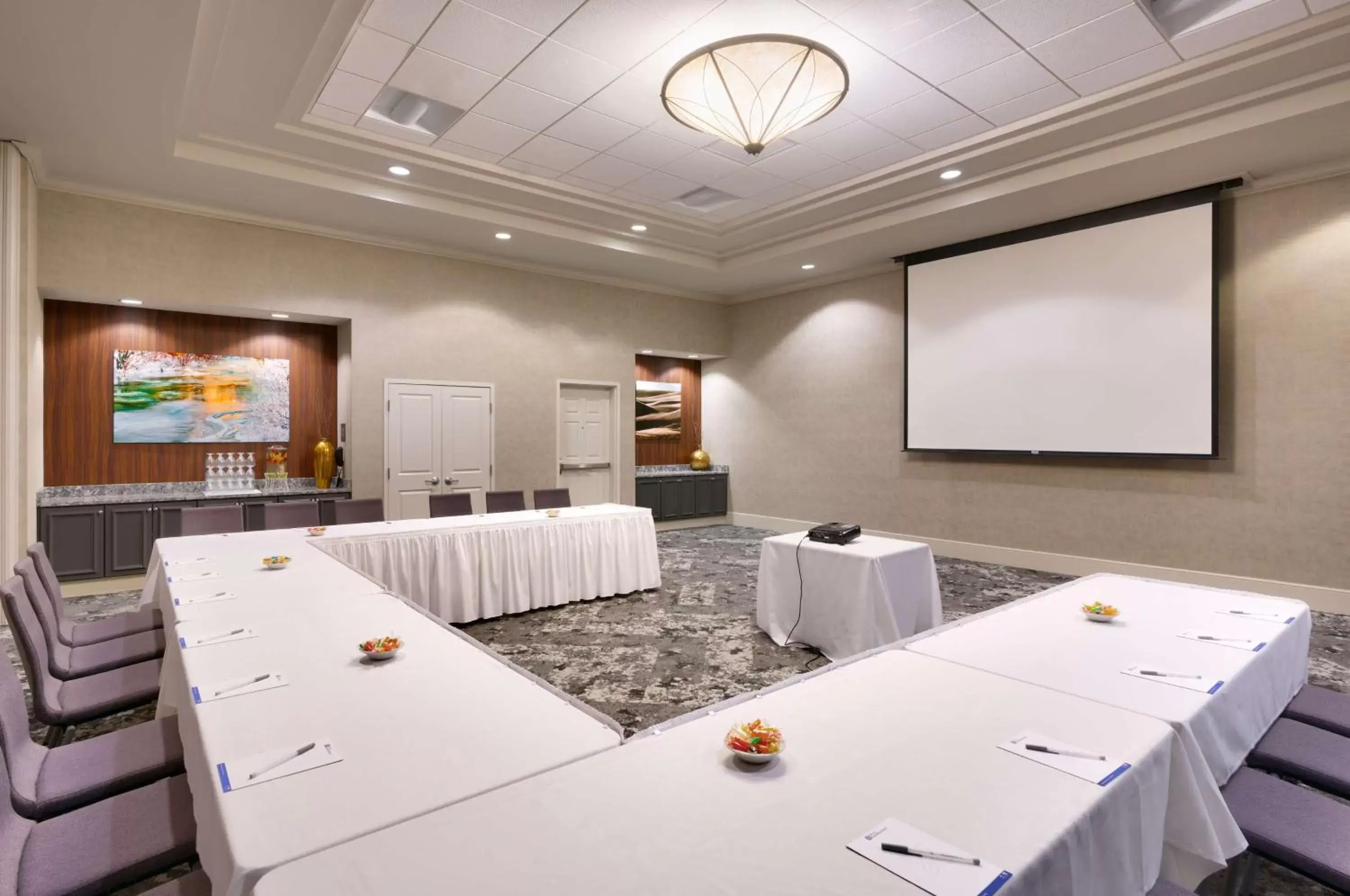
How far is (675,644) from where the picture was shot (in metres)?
4.43

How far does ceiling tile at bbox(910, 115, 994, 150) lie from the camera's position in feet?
16.3

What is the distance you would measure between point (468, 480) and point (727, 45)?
530cm

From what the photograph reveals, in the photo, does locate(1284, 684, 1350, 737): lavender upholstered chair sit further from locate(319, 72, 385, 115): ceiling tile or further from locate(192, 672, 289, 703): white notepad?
locate(319, 72, 385, 115): ceiling tile

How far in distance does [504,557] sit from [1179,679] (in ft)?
13.6

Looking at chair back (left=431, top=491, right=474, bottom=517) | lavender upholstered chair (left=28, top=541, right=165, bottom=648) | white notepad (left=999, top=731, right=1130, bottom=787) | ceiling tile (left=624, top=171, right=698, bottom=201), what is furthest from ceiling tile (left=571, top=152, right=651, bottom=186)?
white notepad (left=999, top=731, right=1130, bottom=787)

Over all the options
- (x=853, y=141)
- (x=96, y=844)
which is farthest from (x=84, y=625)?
(x=853, y=141)

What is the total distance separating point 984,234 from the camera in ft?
23.0

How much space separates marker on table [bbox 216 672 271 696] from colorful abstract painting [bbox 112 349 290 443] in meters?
5.85

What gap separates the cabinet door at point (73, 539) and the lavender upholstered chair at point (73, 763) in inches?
185

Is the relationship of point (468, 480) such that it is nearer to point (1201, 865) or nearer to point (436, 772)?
point (436, 772)

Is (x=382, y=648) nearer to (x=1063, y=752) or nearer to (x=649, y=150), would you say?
(x=1063, y=752)

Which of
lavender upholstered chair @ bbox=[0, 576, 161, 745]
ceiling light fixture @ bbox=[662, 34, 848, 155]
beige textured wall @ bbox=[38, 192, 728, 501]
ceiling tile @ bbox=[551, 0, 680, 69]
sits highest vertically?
ceiling tile @ bbox=[551, 0, 680, 69]

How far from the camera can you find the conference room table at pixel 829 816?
1.04 m

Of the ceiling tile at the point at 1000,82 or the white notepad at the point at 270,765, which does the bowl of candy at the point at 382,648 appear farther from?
the ceiling tile at the point at 1000,82
